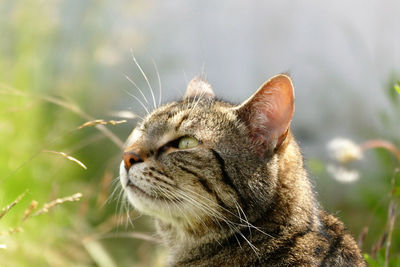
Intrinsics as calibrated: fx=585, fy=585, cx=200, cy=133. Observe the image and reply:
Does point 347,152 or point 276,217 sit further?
point 347,152

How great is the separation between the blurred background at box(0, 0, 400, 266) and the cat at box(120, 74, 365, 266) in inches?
37.0

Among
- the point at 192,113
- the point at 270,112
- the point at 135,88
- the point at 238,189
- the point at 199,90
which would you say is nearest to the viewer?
the point at 238,189

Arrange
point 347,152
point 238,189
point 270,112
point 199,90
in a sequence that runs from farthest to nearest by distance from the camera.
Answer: point 347,152, point 199,90, point 270,112, point 238,189

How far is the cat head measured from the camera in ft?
7.25

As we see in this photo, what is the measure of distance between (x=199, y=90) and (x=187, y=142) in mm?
505

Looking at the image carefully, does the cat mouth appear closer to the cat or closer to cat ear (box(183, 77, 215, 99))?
the cat

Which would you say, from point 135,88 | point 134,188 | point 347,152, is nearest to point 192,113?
point 134,188

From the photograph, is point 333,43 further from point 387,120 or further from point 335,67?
point 387,120

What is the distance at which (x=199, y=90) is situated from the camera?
2824 millimetres

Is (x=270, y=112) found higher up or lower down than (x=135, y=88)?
higher up

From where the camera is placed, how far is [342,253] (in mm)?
2203

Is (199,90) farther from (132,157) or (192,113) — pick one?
(132,157)

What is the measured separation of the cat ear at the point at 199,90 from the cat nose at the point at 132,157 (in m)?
0.48

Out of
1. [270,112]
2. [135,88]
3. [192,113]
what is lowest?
[135,88]
